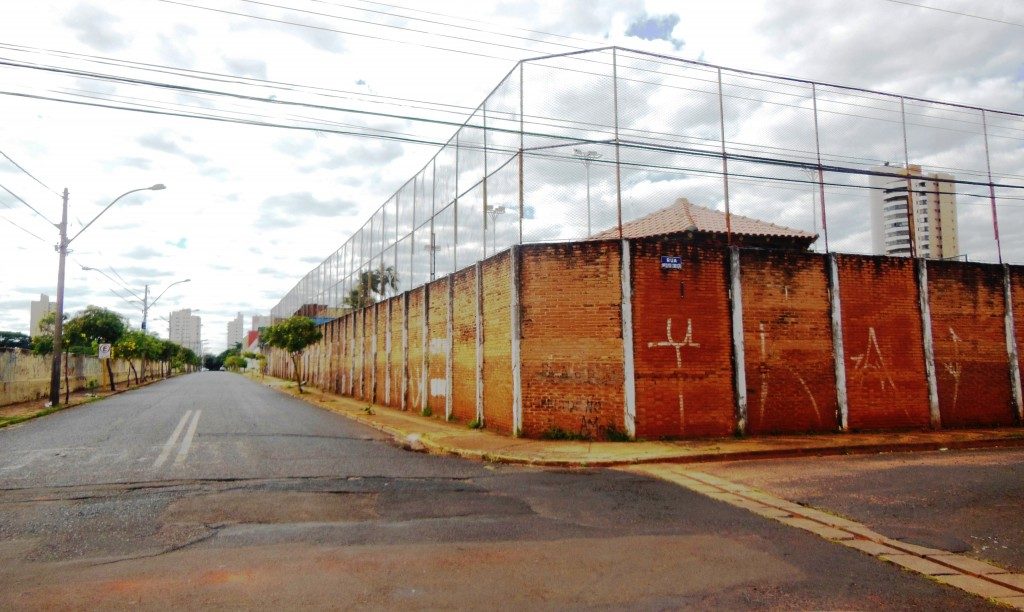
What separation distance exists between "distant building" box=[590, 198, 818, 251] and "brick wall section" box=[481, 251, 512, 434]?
210 inches

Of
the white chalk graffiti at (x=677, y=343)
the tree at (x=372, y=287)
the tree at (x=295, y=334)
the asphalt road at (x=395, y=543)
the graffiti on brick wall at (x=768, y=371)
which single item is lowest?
the asphalt road at (x=395, y=543)

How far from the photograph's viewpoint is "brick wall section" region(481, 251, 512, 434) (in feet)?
45.8

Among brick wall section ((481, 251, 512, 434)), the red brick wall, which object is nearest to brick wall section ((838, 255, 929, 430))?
brick wall section ((481, 251, 512, 434))

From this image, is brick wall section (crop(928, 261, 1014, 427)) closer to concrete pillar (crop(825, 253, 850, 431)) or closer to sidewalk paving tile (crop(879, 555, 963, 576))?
concrete pillar (crop(825, 253, 850, 431))

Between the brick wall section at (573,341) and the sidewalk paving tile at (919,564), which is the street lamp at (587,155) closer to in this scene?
the brick wall section at (573,341)

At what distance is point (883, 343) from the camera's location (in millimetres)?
15047

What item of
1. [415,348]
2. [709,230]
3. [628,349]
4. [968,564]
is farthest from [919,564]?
[415,348]

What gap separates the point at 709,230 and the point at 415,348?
32.3 ft

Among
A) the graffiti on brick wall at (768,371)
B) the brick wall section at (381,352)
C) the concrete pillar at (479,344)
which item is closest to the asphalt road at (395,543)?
the concrete pillar at (479,344)

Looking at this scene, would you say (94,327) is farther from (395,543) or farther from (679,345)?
(395,543)

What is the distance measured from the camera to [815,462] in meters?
10.8

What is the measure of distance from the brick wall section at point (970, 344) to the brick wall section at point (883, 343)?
0.72 metres

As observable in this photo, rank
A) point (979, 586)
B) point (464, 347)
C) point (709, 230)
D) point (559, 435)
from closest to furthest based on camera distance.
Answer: point (979, 586) < point (559, 435) < point (464, 347) < point (709, 230)

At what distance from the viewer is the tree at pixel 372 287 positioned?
25391 millimetres
